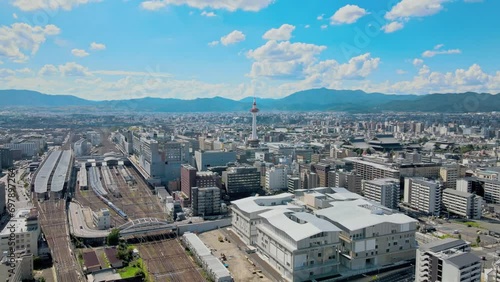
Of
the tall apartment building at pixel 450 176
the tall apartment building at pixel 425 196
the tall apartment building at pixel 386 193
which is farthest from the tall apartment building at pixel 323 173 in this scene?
the tall apartment building at pixel 450 176

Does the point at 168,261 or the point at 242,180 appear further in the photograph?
the point at 242,180

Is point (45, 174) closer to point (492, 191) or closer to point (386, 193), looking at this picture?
point (386, 193)

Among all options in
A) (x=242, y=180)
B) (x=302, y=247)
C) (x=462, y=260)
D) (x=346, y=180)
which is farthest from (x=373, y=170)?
(x=462, y=260)

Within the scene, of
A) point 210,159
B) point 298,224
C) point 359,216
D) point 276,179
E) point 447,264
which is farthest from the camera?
point 210,159

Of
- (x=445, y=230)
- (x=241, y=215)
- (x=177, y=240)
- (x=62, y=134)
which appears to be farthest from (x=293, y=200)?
(x=62, y=134)

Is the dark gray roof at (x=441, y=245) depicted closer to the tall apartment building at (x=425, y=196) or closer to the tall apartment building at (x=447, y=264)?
the tall apartment building at (x=447, y=264)

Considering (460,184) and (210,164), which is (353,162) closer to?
(460,184)
